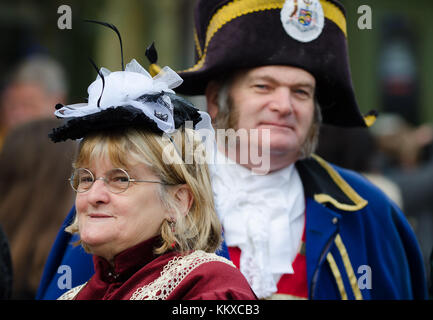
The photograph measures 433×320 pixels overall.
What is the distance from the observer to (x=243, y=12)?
115 inches

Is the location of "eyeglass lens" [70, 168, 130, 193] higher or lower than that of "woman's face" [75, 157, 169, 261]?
higher

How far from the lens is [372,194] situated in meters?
3.11

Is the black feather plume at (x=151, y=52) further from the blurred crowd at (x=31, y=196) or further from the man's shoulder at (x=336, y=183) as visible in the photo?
the blurred crowd at (x=31, y=196)

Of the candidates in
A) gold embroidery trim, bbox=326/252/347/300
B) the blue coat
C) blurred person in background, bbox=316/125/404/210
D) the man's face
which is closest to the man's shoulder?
the blue coat

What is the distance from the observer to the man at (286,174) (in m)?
2.82

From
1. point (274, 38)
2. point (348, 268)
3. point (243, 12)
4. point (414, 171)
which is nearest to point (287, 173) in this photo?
point (348, 268)

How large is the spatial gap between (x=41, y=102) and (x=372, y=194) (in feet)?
9.72

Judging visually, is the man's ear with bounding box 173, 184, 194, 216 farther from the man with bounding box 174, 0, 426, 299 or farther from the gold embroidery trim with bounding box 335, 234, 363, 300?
the gold embroidery trim with bounding box 335, 234, 363, 300

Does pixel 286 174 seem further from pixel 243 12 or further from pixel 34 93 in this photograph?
pixel 34 93

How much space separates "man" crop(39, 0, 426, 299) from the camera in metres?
2.82

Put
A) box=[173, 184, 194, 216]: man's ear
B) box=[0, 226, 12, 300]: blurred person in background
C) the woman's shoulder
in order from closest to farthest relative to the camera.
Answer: the woman's shoulder → box=[173, 184, 194, 216]: man's ear → box=[0, 226, 12, 300]: blurred person in background

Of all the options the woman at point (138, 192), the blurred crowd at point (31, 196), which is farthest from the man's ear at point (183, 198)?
the blurred crowd at point (31, 196)

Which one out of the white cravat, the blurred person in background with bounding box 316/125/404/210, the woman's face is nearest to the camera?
the woman's face

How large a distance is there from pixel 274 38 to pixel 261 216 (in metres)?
0.75
